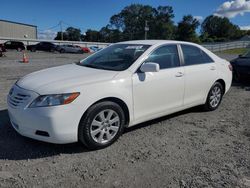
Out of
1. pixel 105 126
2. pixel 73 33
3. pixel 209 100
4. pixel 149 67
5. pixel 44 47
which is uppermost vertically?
pixel 73 33

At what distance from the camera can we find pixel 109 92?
3605mm

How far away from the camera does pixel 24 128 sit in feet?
11.3

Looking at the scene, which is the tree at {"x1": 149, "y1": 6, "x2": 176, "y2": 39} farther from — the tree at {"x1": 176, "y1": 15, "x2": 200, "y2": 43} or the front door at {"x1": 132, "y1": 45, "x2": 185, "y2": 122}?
the front door at {"x1": 132, "y1": 45, "x2": 185, "y2": 122}

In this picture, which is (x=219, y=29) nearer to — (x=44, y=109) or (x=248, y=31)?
(x=248, y=31)

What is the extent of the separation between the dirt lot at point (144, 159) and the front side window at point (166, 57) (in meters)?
1.11

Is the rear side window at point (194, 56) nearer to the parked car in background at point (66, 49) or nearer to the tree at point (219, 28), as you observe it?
the parked car in background at point (66, 49)

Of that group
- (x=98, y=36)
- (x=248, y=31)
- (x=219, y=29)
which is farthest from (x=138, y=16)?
(x=248, y=31)

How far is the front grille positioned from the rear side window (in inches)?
115

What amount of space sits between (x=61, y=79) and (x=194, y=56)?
2.77m

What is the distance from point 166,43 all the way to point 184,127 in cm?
156

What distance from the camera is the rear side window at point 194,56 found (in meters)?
4.91

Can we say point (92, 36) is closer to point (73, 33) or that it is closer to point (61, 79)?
point (73, 33)

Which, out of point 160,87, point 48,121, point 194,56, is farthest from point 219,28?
point 48,121

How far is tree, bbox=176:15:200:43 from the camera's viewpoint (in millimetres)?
85256
